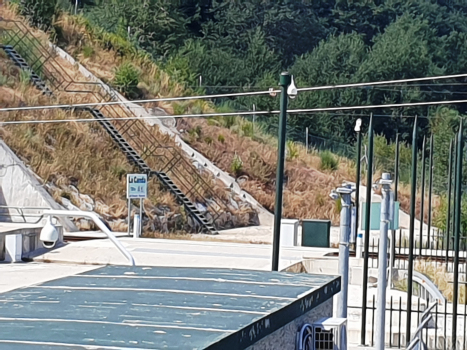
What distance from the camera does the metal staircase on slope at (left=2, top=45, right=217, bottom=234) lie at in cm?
3797

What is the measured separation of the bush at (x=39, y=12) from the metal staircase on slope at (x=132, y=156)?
674cm

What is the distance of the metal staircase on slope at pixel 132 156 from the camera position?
125 feet

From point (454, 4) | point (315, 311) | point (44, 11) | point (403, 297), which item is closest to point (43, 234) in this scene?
point (315, 311)

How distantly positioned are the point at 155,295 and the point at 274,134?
4758 cm

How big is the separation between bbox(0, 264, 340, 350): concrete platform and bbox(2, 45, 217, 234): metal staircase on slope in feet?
91.8

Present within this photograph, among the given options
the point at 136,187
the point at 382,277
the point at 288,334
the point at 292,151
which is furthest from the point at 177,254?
the point at 292,151

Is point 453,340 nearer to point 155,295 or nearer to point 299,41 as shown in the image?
point 155,295

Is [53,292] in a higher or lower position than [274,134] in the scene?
lower

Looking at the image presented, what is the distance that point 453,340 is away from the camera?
575 inches

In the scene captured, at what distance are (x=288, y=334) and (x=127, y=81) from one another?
41.7 metres

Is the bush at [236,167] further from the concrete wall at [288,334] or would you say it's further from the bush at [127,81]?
the concrete wall at [288,334]

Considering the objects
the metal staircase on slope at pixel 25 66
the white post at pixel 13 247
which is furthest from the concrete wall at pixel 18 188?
the white post at pixel 13 247

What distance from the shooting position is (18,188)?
114 feet

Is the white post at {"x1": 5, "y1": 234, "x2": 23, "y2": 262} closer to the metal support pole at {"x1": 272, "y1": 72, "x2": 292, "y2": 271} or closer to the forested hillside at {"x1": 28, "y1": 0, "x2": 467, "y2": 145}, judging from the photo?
the metal support pole at {"x1": 272, "y1": 72, "x2": 292, "y2": 271}
